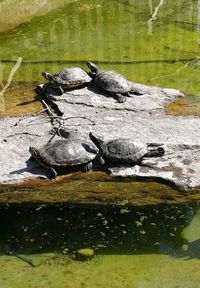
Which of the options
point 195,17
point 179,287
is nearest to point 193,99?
Answer: point 179,287

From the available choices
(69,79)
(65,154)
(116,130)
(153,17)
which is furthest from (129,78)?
(153,17)

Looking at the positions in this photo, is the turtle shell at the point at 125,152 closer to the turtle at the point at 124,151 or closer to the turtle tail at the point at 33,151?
the turtle at the point at 124,151

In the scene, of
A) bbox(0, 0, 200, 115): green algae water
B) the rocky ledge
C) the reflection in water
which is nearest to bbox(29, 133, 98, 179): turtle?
the rocky ledge

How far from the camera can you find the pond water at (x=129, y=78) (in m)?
3.58

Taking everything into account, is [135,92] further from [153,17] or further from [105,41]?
[153,17]

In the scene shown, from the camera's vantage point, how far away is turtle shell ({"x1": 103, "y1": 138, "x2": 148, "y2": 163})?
4.32 m

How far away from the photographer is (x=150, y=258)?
12.1 ft

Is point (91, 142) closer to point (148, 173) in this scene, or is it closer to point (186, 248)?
point (148, 173)

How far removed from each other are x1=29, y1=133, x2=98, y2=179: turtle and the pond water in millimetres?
353

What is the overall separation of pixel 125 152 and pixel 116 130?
0.67 m

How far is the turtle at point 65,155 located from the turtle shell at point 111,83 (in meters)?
1.35

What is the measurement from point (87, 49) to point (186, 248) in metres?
4.40

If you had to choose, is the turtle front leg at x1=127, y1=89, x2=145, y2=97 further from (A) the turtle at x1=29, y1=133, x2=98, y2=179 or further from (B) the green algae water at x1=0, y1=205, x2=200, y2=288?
(B) the green algae water at x1=0, y1=205, x2=200, y2=288

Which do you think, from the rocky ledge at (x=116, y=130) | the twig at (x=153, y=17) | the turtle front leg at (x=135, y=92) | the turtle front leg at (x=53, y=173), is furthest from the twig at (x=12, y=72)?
the twig at (x=153, y=17)
